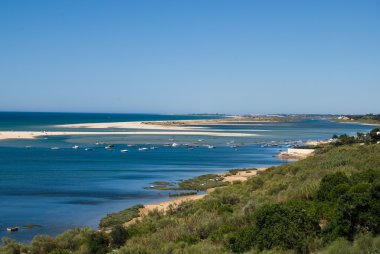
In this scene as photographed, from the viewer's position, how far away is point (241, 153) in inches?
2768

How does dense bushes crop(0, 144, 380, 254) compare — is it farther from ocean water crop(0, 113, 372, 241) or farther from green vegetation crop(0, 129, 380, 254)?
ocean water crop(0, 113, 372, 241)

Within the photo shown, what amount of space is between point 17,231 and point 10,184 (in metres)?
16.8

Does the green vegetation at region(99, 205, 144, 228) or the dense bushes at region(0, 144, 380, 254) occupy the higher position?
the dense bushes at region(0, 144, 380, 254)

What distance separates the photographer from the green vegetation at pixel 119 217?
24.8 m

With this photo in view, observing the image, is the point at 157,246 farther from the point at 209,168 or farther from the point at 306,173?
the point at 209,168

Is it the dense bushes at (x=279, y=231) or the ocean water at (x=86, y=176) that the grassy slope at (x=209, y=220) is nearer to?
the dense bushes at (x=279, y=231)

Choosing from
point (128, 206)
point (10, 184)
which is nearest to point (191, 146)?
point (10, 184)

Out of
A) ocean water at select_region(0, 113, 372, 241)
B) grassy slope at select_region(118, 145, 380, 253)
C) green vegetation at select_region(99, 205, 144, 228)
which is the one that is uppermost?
grassy slope at select_region(118, 145, 380, 253)

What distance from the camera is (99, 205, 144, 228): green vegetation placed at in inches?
977

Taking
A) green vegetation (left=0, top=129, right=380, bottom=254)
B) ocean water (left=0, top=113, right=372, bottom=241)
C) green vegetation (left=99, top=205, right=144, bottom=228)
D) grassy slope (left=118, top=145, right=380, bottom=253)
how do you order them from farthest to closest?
ocean water (left=0, top=113, right=372, bottom=241) → green vegetation (left=99, top=205, right=144, bottom=228) → grassy slope (left=118, top=145, right=380, bottom=253) → green vegetation (left=0, top=129, right=380, bottom=254)

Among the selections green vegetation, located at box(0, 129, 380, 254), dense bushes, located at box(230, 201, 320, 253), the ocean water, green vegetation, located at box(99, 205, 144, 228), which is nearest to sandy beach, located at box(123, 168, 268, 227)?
green vegetation, located at box(99, 205, 144, 228)

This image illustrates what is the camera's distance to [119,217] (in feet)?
85.9

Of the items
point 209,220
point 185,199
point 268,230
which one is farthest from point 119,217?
point 268,230

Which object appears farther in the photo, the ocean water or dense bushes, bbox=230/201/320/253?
the ocean water
